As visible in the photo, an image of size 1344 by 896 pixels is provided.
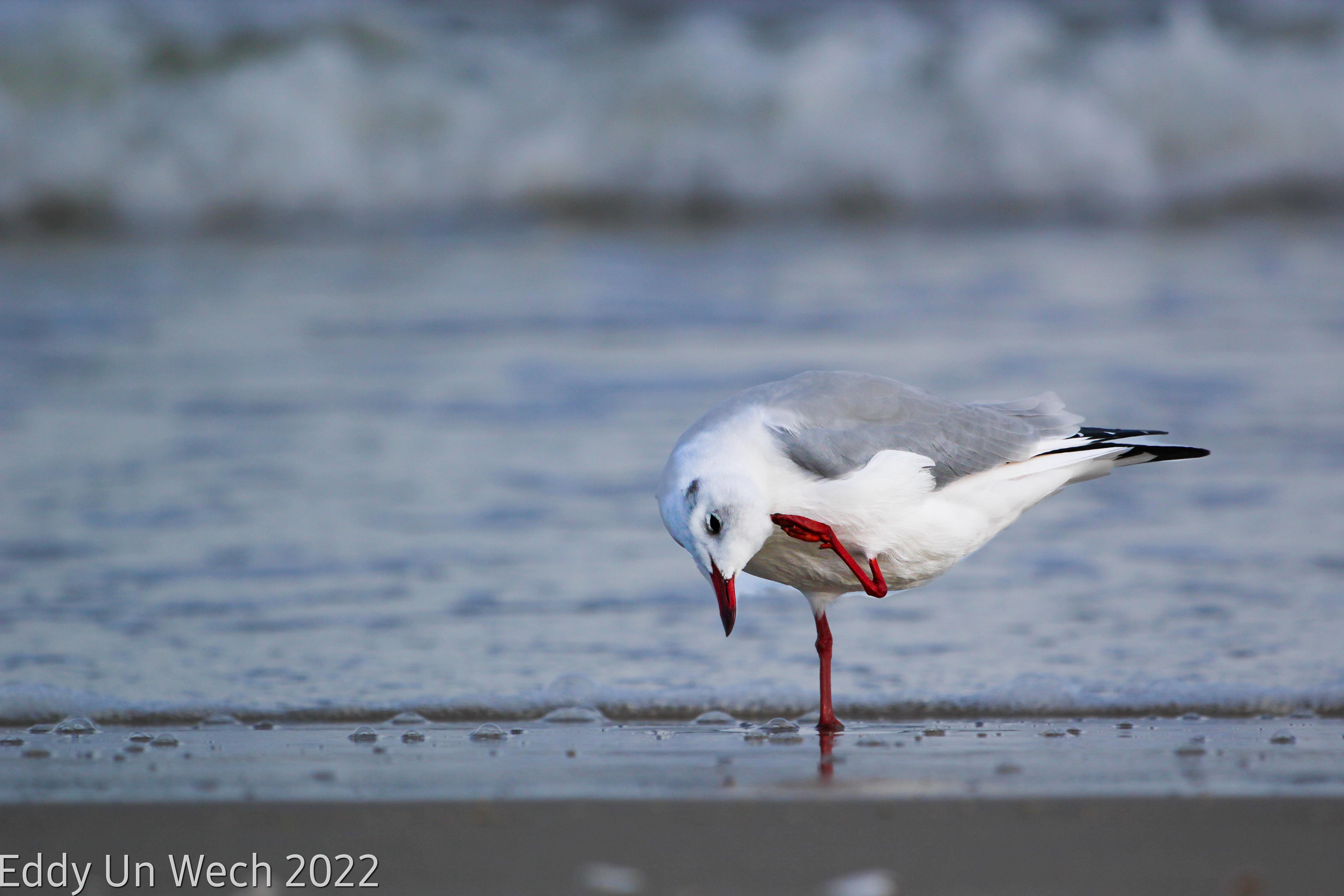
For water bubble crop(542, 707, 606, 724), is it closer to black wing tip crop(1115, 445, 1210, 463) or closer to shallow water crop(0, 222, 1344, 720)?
shallow water crop(0, 222, 1344, 720)

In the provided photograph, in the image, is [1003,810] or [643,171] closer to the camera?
[1003,810]

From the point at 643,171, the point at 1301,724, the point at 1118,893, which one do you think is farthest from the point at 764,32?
the point at 1118,893

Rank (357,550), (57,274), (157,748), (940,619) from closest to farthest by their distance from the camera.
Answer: (157,748) → (940,619) → (357,550) → (57,274)

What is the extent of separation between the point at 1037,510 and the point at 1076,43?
10.3m

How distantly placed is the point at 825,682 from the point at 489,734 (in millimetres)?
795

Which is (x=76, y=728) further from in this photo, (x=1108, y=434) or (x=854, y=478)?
(x=1108, y=434)

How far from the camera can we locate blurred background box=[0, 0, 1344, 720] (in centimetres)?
469

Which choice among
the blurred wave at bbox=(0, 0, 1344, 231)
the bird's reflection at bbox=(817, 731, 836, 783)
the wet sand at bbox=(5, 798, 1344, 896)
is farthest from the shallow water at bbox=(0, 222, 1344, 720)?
the blurred wave at bbox=(0, 0, 1344, 231)

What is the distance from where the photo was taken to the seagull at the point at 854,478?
3584mm

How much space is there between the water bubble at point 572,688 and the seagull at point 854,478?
508mm

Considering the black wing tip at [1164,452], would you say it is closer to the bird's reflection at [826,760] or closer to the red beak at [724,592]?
the bird's reflection at [826,760]

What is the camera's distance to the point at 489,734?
399 cm

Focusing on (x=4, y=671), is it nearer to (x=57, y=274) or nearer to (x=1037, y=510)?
(x=1037, y=510)

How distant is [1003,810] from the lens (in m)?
3.16
